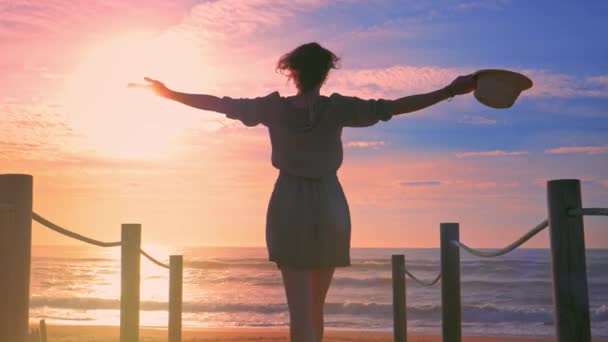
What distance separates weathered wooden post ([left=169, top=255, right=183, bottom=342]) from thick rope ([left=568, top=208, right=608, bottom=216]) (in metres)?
4.84

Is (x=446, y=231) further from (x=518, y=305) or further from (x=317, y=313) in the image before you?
(x=518, y=305)

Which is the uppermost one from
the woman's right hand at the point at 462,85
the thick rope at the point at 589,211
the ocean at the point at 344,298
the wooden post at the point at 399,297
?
the woman's right hand at the point at 462,85

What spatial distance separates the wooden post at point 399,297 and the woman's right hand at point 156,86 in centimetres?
532

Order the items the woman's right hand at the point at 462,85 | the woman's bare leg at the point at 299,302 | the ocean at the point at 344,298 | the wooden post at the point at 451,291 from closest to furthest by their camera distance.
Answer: the woman's bare leg at the point at 299,302, the woman's right hand at the point at 462,85, the wooden post at the point at 451,291, the ocean at the point at 344,298

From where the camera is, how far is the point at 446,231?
6102mm

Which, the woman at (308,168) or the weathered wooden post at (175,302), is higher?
the woman at (308,168)

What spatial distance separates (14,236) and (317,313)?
161 centimetres

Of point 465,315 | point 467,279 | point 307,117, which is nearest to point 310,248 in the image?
point 307,117

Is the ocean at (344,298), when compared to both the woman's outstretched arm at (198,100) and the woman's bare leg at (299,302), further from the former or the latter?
the woman's outstretched arm at (198,100)

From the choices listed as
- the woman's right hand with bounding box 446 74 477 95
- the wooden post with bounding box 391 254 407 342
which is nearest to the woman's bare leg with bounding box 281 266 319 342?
the woman's right hand with bounding box 446 74 477 95

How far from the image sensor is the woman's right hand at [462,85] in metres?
3.50

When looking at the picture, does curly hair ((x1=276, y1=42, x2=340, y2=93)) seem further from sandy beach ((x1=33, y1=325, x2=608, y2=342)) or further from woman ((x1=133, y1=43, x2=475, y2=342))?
sandy beach ((x1=33, y1=325, x2=608, y2=342))

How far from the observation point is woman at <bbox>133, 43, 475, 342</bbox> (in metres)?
3.32

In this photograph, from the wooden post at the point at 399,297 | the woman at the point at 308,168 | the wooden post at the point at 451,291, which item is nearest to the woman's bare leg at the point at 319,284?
the woman at the point at 308,168
